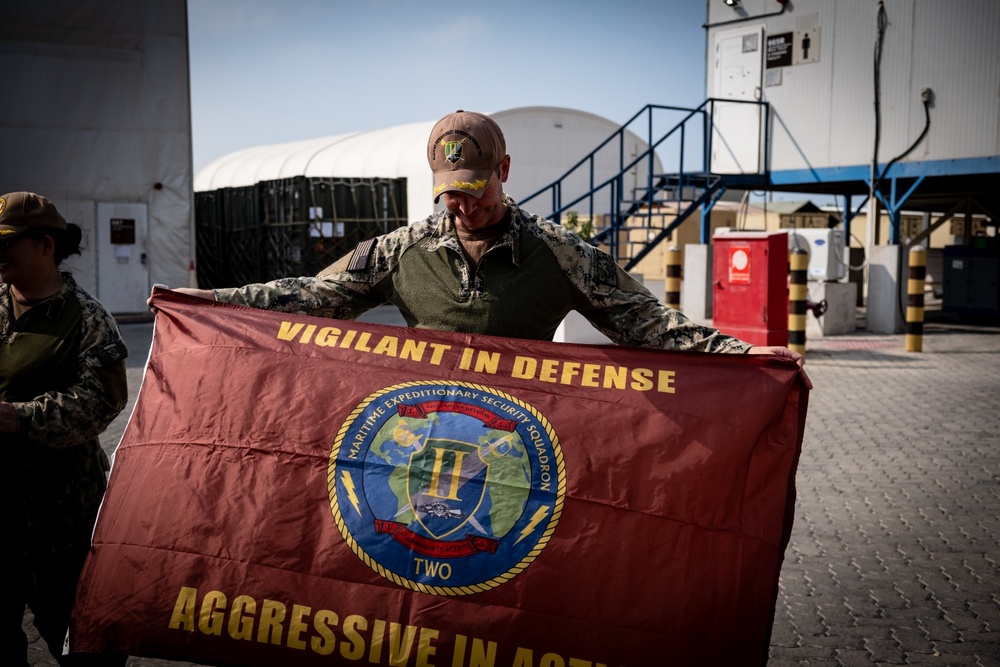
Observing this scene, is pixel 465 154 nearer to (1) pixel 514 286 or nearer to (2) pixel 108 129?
(1) pixel 514 286

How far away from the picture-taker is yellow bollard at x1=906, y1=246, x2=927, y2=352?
44.3ft

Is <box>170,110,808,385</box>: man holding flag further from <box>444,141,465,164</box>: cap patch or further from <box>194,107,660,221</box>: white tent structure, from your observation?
<box>194,107,660,221</box>: white tent structure

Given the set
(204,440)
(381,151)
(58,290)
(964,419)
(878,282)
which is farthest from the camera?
(381,151)

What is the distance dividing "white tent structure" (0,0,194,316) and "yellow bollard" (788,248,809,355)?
13134 millimetres

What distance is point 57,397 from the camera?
10.5ft

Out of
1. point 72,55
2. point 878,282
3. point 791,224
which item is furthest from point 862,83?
point 791,224

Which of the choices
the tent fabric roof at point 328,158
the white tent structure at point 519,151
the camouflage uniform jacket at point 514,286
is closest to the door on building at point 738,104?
the tent fabric roof at point 328,158

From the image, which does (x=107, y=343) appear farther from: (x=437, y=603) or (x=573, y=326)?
(x=573, y=326)

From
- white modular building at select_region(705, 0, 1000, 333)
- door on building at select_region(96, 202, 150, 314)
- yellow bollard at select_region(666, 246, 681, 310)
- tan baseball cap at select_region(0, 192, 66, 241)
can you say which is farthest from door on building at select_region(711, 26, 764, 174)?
tan baseball cap at select_region(0, 192, 66, 241)

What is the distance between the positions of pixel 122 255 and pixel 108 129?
260 cm

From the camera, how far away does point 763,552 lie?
2.93 m

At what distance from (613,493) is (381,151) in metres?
29.4

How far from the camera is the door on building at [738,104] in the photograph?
19.1 metres

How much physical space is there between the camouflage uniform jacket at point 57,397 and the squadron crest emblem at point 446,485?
0.92 m
